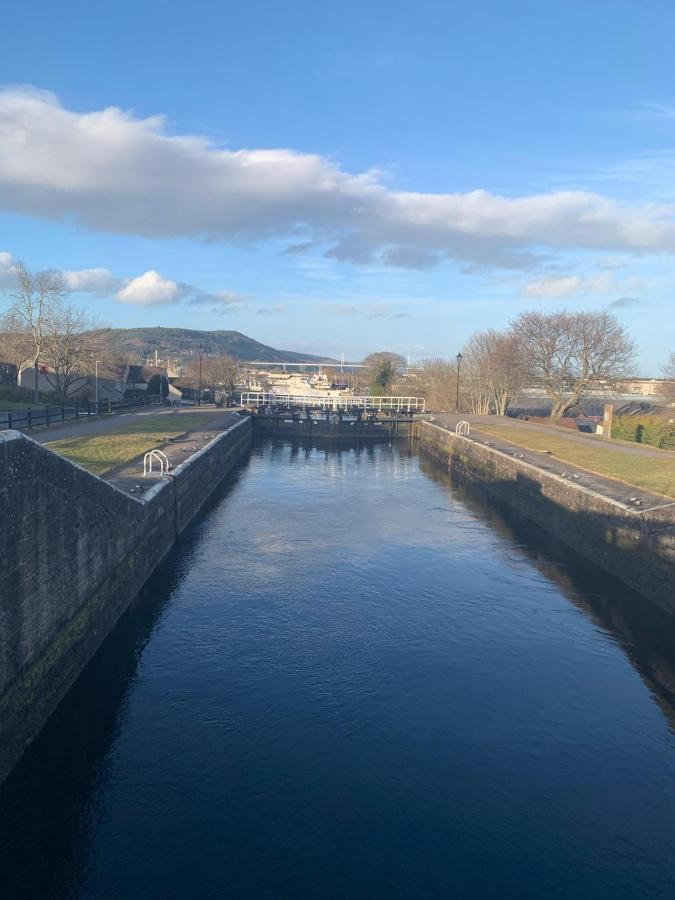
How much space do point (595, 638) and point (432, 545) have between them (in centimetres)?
834

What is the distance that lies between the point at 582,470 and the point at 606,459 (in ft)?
9.45

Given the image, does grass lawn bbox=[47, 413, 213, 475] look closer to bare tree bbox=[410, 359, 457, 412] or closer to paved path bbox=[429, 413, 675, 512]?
paved path bbox=[429, 413, 675, 512]

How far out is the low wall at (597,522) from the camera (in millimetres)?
18312

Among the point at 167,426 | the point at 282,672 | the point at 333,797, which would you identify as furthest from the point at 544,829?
the point at 167,426

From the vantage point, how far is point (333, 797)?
32.7 ft

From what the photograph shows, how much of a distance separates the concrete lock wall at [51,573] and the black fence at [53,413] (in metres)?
10.7

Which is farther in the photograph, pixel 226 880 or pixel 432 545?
pixel 432 545

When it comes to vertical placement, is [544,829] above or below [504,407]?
below

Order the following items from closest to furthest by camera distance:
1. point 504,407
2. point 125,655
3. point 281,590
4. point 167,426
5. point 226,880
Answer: point 226,880, point 125,655, point 281,590, point 167,426, point 504,407

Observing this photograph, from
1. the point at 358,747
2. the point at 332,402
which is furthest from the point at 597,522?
the point at 332,402

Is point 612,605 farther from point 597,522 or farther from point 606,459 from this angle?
point 606,459

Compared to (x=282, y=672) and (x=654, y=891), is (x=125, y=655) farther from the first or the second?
(x=654, y=891)

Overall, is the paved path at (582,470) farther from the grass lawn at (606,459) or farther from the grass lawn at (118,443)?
the grass lawn at (118,443)

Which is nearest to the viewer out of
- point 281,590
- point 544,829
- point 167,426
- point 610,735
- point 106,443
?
point 544,829
